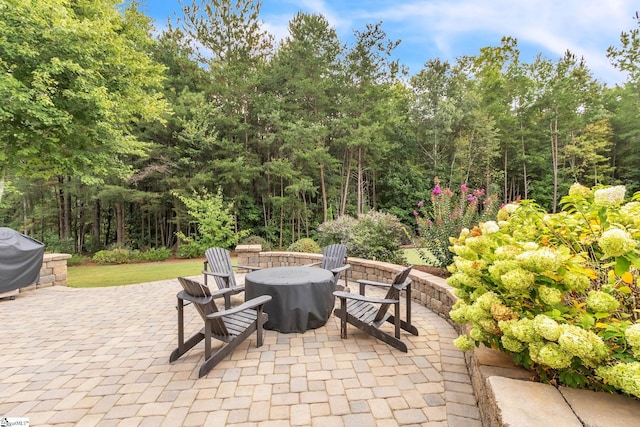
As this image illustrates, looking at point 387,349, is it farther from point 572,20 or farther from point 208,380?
point 572,20

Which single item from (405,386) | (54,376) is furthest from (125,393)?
(405,386)

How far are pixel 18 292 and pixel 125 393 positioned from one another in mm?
4331

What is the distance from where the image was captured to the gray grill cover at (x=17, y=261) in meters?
4.21

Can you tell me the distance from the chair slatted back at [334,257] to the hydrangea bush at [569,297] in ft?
8.31

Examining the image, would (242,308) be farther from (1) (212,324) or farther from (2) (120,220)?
(2) (120,220)

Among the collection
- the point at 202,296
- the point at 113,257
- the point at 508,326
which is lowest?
the point at 113,257

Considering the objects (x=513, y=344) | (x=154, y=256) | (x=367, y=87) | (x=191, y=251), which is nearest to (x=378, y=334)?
(x=513, y=344)

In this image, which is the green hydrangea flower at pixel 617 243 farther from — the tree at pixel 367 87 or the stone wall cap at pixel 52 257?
the tree at pixel 367 87

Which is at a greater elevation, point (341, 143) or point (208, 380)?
point (341, 143)

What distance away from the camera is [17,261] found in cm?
434

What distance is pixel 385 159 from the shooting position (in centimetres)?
1552

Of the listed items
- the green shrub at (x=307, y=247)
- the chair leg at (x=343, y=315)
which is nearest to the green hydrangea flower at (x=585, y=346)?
the chair leg at (x=343, y=315)

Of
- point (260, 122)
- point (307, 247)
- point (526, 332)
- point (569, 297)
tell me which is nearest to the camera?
point (526, 332)

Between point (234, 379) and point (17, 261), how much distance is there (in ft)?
15.3
